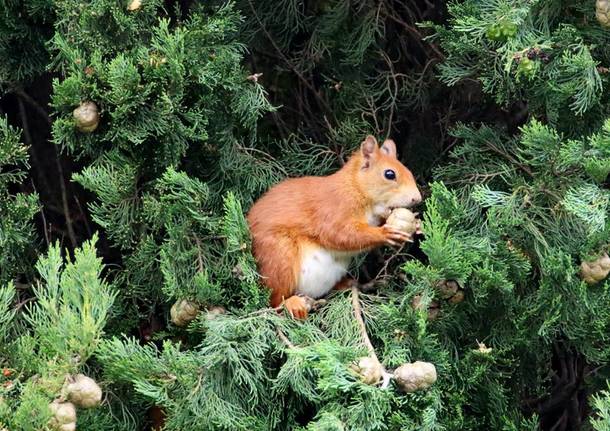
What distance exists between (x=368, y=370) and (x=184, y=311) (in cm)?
52

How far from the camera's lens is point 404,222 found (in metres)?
2.67

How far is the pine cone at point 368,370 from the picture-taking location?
7.59 ft

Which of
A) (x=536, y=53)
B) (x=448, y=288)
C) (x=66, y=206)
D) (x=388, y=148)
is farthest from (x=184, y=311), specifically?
(x=536, y=53)

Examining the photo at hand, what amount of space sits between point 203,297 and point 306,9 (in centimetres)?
119

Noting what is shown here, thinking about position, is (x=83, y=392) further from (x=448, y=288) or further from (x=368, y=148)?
(x=368, y=148)

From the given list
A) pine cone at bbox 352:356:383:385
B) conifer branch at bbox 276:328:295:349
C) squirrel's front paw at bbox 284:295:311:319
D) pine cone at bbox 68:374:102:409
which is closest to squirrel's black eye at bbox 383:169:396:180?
squirrel's front paw at bbox 284:295:311:319

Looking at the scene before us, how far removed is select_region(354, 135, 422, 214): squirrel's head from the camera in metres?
2.85

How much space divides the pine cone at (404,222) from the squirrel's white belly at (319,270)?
175mm

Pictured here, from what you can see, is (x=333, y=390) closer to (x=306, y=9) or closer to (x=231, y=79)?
(x=231, y=79)

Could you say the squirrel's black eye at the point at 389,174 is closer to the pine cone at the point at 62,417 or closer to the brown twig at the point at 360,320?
the brown twig at the point at 360,320

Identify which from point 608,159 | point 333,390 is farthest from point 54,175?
point 608,159

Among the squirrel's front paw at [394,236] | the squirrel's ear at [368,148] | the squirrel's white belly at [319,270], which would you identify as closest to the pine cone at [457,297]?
the squirrel's front paw at [394,236]

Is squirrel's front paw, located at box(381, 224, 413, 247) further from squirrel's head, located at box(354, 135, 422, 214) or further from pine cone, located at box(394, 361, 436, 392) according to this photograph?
→ pine cone, located at box(394, 361, 436, 392)

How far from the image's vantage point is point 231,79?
2795mm
